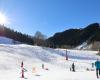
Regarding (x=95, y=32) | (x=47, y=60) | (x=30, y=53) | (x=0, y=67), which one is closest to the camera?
(x=0, y=67)

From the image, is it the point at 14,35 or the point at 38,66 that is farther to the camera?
the point at 14,35

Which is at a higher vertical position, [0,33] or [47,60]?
[0,33]

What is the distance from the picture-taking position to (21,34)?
161 metres

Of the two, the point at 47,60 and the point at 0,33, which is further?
the point at 0,33

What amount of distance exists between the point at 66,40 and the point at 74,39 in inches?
213

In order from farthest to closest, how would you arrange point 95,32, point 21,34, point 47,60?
point 95,32, point 21,34, point 47,60

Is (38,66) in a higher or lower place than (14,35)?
lower

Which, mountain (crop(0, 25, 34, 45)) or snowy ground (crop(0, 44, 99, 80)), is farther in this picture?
mountain (crop(0, 25, 34, 45))

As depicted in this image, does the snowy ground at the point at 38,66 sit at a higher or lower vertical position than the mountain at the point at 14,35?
lower

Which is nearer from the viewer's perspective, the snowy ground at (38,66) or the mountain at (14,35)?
the snowy ground at (38,66)

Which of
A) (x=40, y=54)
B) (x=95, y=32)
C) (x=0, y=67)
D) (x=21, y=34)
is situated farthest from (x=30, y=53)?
(x=95, y=32)

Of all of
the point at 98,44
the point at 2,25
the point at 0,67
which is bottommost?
the point at 0,67

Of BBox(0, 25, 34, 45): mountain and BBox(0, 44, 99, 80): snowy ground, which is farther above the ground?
BBox(0, 25, 34, 45): mountain

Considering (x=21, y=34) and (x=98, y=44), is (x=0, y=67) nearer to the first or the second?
(x=21, y=34)
